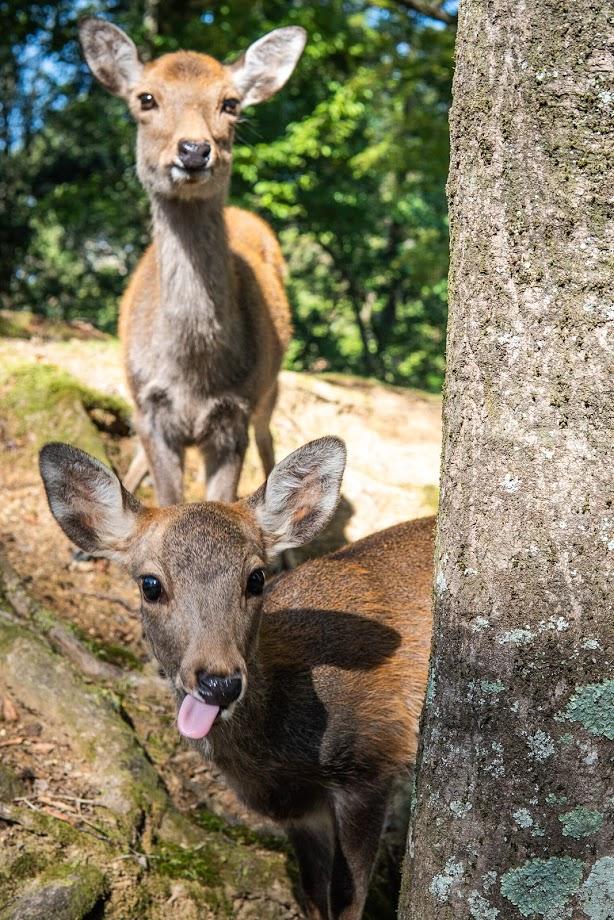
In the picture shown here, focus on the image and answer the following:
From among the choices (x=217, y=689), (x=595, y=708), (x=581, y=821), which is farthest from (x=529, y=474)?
(x=217, y=689)

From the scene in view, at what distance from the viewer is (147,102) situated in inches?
259

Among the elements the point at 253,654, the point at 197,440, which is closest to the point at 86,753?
the point at 253,654

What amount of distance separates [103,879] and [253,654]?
1.05m

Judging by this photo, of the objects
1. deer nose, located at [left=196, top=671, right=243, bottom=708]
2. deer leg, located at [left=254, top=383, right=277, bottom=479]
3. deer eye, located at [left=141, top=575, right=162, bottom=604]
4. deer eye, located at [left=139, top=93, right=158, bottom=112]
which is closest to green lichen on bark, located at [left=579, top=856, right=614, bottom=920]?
deer nose, located at [left=196, top=671, right=243, bottom=708]

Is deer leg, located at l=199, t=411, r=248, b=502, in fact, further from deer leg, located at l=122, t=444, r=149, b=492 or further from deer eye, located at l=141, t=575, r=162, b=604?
deer eye, located at l=141, t=575, r=162, b=604

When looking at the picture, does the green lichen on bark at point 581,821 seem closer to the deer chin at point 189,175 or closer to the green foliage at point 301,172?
the deer chin at point 189,175

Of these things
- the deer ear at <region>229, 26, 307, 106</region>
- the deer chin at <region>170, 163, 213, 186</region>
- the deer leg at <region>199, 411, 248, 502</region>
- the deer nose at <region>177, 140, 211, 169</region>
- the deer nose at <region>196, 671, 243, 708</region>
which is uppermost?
the deer ear at <region>229, 26, 307, 106</region>

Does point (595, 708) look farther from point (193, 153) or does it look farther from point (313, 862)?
point (193, 153)

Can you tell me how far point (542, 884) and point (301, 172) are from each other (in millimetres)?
14560

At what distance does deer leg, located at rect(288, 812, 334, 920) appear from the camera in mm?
4566

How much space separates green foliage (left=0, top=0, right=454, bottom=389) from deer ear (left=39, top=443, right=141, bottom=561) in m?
8.45

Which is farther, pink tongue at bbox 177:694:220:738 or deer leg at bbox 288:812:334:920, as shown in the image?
deer leg at bbox 288:812:334:920

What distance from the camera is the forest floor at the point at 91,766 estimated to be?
13.3 feet

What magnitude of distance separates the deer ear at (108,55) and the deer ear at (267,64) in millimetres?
685
